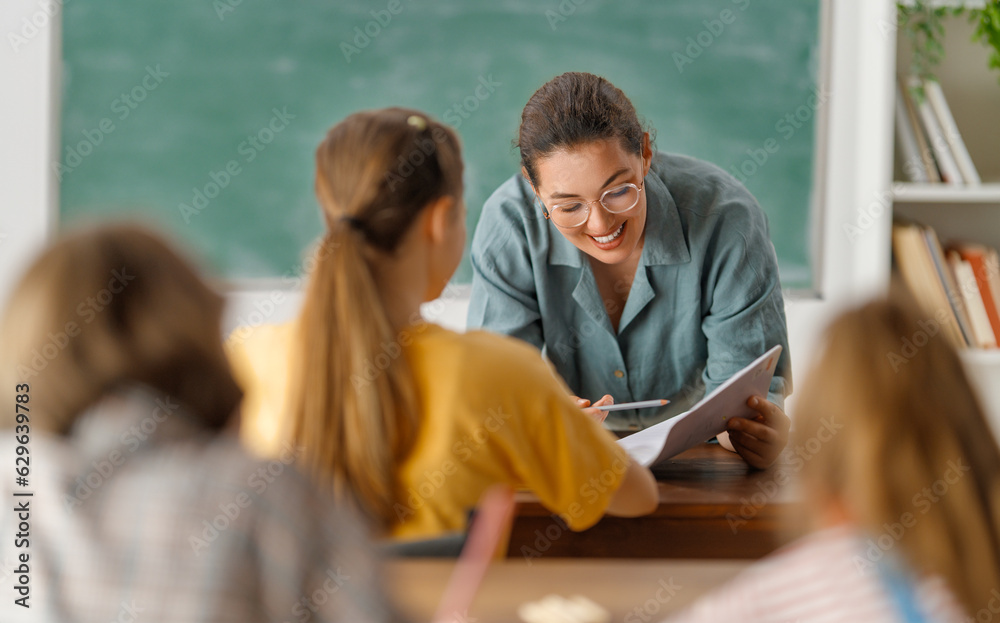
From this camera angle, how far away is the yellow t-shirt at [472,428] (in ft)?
3.54

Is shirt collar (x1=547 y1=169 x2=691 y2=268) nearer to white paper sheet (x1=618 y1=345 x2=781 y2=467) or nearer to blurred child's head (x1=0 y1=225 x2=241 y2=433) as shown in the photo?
white paper sheet (x1=618 y1=345 x2=781 y2=467)

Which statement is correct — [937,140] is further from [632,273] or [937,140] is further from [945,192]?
[632,273]

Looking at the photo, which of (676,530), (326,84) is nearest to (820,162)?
(326,84)

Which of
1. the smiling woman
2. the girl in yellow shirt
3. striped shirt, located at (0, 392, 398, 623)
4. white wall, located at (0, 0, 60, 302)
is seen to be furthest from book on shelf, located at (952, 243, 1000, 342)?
→ white wall, located at (0, 0, 60, 302)

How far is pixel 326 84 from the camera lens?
280cm

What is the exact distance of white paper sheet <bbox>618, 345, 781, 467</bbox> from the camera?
1343mm

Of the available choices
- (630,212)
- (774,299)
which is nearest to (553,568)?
(630,212)

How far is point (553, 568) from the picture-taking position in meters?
1.02

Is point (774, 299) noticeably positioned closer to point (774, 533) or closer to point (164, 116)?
point (774, 533)

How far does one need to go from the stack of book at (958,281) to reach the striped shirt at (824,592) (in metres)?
2.00

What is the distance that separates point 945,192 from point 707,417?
158 centimetres

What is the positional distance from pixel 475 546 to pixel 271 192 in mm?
2139

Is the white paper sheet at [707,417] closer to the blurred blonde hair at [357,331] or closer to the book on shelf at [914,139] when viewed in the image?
the blurred blonde hair at [357,331]

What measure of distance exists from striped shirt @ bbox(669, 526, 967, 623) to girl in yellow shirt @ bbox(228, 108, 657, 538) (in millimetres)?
375
